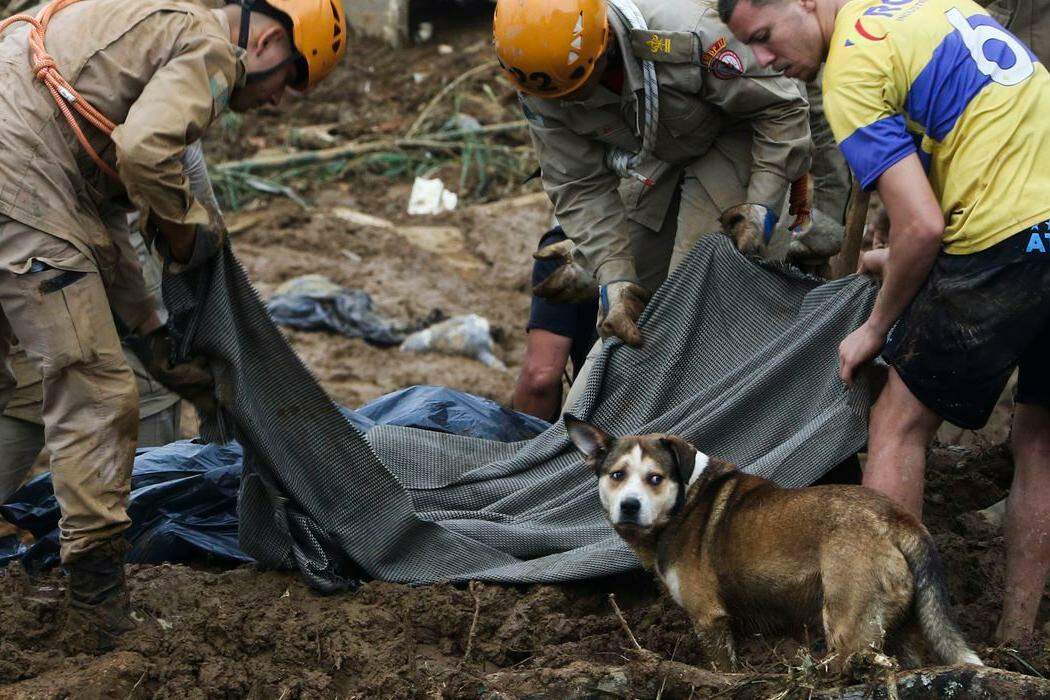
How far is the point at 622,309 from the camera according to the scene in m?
5.45

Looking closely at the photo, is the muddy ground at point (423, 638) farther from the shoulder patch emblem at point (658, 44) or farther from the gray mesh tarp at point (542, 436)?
the shoulder patch emblem at point (658, 44)

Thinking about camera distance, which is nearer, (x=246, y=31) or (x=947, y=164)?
(x=947, y=164)

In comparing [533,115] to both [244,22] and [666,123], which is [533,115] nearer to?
[666,123]

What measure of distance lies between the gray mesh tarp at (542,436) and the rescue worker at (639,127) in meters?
0.24

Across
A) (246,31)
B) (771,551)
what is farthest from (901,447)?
(246,31)

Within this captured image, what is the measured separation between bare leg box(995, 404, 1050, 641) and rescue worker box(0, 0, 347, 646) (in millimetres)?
2747

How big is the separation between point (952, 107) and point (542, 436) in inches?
95.7

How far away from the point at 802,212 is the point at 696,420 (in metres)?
1.41

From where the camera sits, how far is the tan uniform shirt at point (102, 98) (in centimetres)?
402

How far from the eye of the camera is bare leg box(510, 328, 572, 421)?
22.2 ft

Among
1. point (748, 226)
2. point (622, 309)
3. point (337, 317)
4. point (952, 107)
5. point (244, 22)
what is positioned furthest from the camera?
point (337, 317)

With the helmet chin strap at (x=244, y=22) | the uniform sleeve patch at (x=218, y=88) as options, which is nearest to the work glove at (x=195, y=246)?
the uniform sleeve patch at (x=218, y=88)

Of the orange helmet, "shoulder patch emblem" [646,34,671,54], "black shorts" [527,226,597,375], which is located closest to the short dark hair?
the orange helmet

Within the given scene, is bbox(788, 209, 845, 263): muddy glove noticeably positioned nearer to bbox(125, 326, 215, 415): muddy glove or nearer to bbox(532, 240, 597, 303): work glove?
bbox(532, 240, 597, 303): work glove
